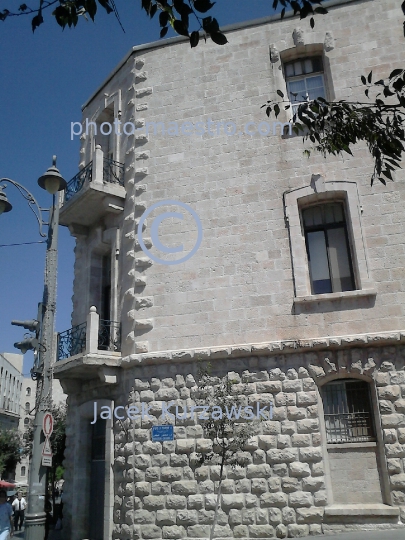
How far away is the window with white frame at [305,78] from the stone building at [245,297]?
5 centimetres

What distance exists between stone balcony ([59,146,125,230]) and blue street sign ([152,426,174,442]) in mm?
5776

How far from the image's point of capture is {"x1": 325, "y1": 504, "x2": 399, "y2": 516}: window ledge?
32.3 ft

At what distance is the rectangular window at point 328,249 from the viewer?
38.9 feet

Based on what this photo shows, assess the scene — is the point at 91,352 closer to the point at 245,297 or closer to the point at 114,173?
the point at 245,297

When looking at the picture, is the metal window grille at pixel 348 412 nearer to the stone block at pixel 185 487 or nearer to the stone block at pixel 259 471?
the stone block at pixel 259 471

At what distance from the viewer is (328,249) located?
12.2 m

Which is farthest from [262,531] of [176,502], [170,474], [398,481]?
[398,481]

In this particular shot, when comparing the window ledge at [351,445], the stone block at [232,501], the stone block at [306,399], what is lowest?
the stone block at [232,501]

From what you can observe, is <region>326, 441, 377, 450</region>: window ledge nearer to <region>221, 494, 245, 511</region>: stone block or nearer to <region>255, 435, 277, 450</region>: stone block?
<region>255, 435, 277, 450</region>: stone block

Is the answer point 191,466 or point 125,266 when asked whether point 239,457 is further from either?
point 125,266

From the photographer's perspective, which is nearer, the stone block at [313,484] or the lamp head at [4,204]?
the stone block at [313,484]

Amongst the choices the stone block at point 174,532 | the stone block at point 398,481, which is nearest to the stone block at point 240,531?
the stone block at point 174,532

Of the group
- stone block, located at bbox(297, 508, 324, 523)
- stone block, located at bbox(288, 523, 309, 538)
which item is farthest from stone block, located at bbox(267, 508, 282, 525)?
stone block, located at bbox(297, 508, 324, 523)

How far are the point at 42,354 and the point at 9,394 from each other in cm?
5732
